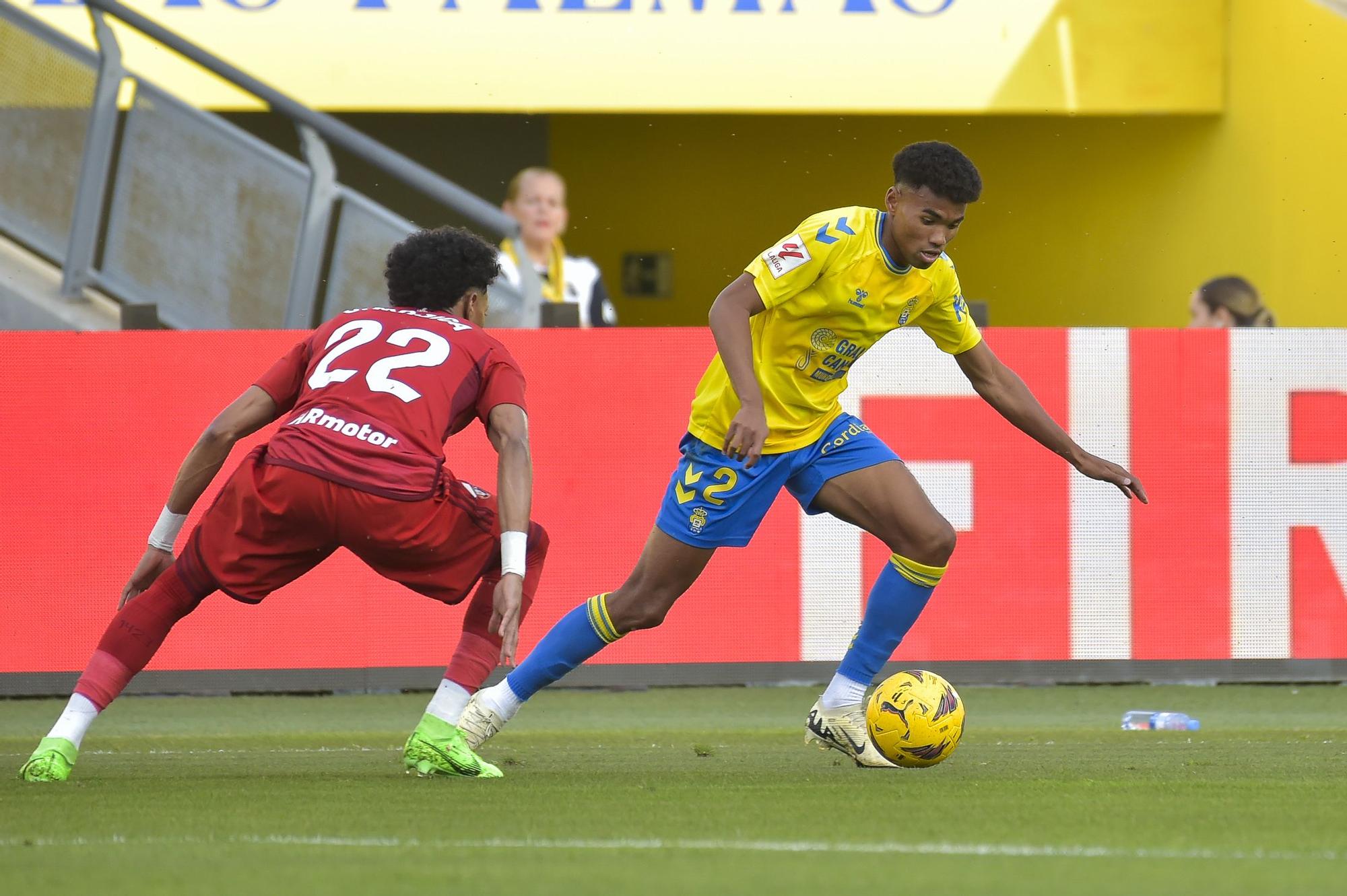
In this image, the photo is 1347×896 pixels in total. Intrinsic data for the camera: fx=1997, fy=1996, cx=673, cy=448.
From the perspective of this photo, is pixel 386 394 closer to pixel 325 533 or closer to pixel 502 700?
pixel 325 533

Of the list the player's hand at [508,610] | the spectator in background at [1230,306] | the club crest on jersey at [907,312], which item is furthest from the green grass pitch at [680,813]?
the spectator in background at [1230,306]

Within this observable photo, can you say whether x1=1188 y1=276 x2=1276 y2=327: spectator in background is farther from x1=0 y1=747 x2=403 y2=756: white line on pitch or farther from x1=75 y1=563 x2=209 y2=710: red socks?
x1=75 y1=563 x2=209 y2=710: red socks

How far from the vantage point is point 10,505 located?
27.6ft

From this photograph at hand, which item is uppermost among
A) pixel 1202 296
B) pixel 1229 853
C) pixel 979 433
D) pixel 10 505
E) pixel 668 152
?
pixel 668 152

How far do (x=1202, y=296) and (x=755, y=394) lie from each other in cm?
467

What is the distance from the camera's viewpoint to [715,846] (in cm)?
429

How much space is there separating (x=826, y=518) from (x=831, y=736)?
261 cm

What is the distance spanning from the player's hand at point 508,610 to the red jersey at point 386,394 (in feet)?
1.28

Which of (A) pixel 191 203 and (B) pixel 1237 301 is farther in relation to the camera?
(A) pixel 191 203

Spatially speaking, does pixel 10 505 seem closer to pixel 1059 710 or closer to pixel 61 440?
pixel 61 440

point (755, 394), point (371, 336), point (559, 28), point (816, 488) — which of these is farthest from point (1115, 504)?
point (559, 28)

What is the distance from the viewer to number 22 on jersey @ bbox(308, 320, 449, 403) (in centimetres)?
552

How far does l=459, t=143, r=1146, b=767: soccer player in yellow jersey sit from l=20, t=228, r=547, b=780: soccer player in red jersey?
421mm

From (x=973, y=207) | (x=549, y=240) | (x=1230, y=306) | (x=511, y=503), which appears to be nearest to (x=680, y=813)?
(x=511, y=503)
